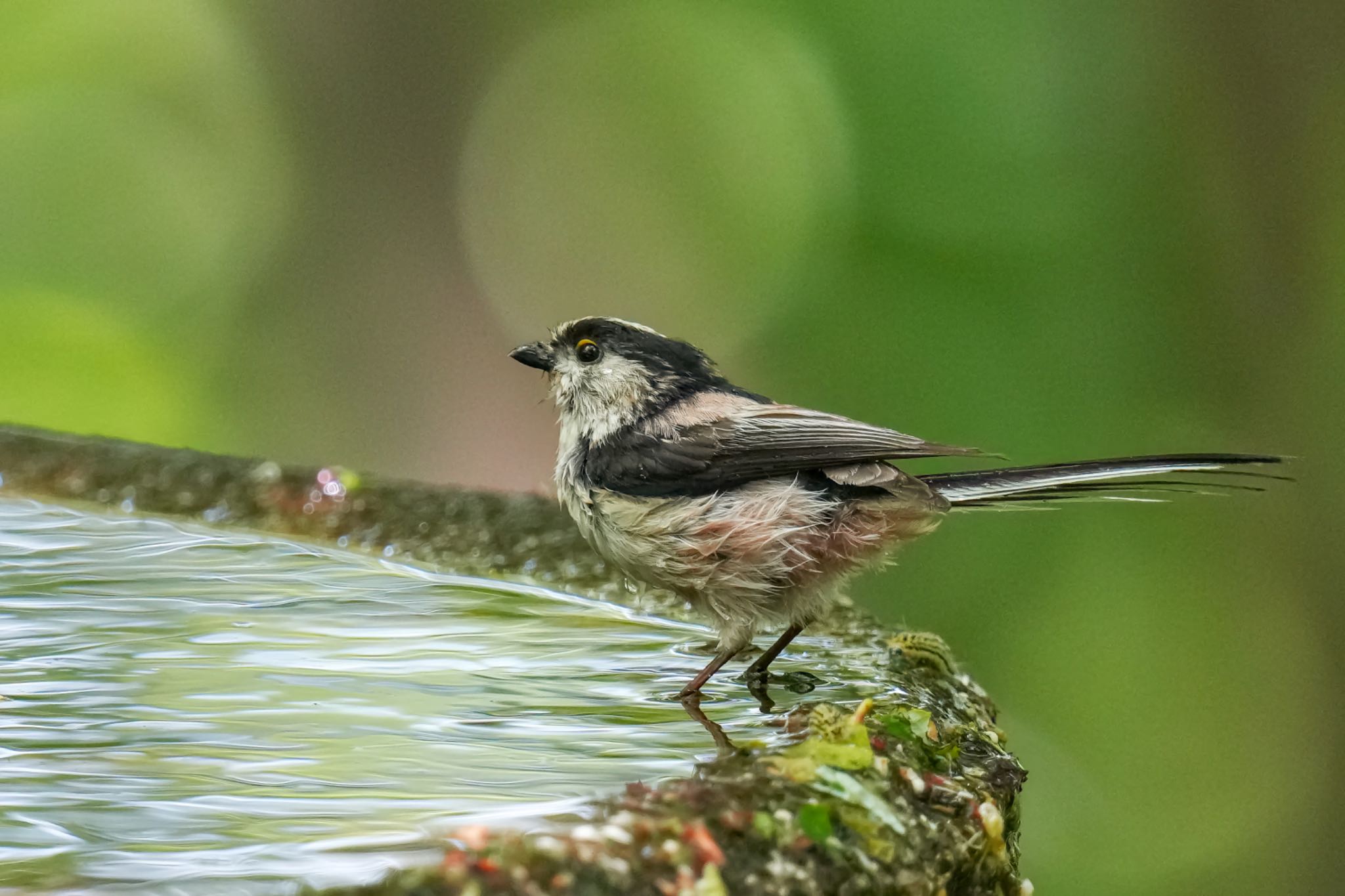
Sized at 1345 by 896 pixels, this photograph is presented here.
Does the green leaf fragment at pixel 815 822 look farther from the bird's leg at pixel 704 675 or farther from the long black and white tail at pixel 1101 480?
the long black and white tail at pixel 1101 480

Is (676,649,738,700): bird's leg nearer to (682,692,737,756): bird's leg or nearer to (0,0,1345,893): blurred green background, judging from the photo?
(682,692,737,756): bird's leg

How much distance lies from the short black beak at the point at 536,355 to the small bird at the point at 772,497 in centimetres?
46

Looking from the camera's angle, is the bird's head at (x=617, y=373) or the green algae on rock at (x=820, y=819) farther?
the bird's head at (x=617, y=373)

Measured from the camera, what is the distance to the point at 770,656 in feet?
9.66

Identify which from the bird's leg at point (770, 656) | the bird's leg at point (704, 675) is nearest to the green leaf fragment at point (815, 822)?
the bird's leg at point (704, 675)

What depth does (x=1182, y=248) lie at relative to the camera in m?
7.11

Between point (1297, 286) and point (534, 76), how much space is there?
5581 mm

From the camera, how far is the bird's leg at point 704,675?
2.57m

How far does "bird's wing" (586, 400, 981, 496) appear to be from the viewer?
302cm

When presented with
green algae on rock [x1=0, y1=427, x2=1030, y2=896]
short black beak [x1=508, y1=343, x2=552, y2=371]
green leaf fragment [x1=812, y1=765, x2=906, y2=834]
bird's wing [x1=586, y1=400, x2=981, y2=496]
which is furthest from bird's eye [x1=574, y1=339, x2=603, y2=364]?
green leaf fragment [x1=812, y1=765, x2=906, y2=834]

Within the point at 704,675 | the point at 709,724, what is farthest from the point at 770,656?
the point at 709,724

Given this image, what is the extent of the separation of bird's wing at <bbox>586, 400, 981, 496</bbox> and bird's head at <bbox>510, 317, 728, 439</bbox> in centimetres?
14

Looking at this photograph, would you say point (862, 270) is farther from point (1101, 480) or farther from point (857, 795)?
point (857, 795)

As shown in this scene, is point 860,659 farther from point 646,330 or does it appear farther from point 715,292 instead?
point 715,292
